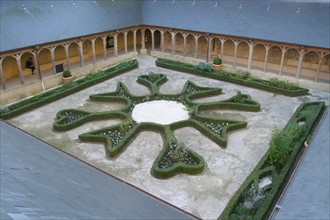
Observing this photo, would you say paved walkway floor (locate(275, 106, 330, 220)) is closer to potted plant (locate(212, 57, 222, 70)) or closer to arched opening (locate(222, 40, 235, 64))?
potted plant (locate(212, 57, 222, 70))

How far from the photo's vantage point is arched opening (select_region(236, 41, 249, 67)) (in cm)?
2885

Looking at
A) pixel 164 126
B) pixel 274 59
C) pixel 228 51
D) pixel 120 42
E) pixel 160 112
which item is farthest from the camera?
pixel 120 42

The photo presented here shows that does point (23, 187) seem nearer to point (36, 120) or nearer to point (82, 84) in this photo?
point (36, 120)

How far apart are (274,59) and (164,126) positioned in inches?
606

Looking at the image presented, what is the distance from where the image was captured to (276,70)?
26.8m

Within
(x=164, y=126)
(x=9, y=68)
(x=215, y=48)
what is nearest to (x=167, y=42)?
(x=215, y=48)

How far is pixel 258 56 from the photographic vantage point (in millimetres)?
28578

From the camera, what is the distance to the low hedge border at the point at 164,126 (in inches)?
594

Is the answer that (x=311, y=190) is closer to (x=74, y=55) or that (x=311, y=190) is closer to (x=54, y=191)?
(x=54, y=191)

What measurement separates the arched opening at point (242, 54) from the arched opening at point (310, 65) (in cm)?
518

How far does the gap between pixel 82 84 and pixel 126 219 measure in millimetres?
19457

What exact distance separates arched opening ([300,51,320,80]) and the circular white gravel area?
485 inches

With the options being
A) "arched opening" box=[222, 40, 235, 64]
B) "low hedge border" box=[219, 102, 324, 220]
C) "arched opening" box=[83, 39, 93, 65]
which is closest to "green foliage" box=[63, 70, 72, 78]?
"arched opening" box=[83, 39, 93, 65]

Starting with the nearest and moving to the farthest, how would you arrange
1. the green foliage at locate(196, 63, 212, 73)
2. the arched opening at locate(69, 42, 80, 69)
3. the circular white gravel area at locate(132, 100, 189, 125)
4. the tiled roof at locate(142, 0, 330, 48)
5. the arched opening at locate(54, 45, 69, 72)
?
the circular white gravel area at locate(132, 100, 189, 125)
the tiled roof at locate(142, 0, 330, 48)
the green foliage at locate(196, 63, 212, 73)
the arched opening at locate(54, 45, 69, 72)
the arched opening at locate(69, 42, 80, 69)
